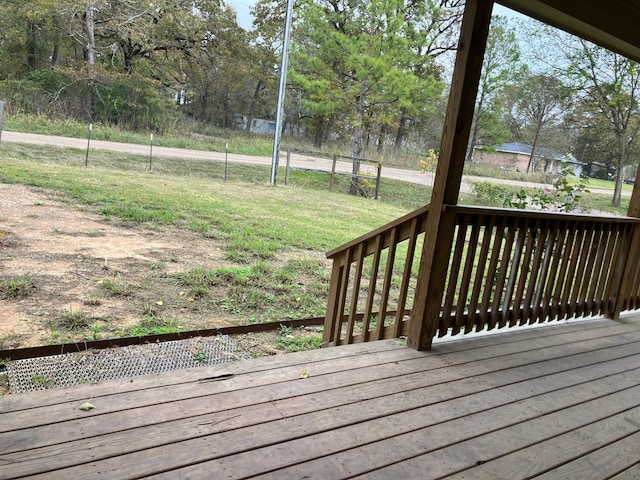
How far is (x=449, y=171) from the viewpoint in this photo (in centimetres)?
215

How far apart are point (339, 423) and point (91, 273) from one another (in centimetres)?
316

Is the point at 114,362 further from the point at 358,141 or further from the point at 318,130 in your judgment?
the point at 318,130

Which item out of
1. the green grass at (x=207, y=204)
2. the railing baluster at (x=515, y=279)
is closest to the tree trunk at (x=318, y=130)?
the green grass at (x=207, y=204)

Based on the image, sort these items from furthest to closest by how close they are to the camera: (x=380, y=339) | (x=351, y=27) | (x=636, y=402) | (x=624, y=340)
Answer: (x=351, y=27), (x=624, y=340), (x=380, y=339), (x=636, y=402)

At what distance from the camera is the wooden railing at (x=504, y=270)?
7.98 feet

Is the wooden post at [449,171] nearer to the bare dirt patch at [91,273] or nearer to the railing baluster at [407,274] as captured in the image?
the railing baluster at [407,274]

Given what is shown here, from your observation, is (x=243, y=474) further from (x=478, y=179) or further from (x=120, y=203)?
(x=120, y=203)

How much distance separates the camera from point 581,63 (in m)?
3.89

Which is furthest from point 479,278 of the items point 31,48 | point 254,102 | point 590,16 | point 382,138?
point 254,102

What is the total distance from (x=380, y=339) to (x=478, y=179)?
2946 millimetres

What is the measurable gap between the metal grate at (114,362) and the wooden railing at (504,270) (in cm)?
79

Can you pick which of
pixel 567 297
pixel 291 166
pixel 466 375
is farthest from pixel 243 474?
pixel 291 166

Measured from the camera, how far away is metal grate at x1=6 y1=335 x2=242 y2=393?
7.79 feet

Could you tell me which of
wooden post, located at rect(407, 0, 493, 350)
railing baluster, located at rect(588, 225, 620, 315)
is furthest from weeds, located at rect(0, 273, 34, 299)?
railing baluster, located at rect(588, 225, 620, 315)
